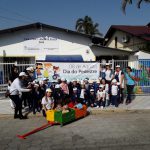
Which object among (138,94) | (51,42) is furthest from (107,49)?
(138,94)

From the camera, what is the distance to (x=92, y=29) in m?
54.8

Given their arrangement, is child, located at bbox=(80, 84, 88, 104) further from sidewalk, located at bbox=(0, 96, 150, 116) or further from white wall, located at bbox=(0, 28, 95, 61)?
white wall, located at bbox=(0, 28, 95, 61)

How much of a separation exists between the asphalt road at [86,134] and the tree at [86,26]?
45075 mm

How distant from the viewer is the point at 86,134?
798cm

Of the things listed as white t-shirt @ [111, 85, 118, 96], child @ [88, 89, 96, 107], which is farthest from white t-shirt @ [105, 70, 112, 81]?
child @ [88, 89, 96, 107]

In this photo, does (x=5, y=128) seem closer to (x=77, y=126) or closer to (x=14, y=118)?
(x=14, y=118)

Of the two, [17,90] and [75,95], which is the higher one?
[17,90]

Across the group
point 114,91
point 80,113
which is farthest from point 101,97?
point 80,113

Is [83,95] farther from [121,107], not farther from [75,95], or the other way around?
[121,107]

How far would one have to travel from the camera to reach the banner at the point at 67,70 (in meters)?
12.9

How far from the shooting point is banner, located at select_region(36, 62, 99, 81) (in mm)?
12938

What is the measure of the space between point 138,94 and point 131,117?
169 inches

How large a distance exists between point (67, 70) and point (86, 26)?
143 feet

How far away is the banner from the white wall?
27.8 ft
